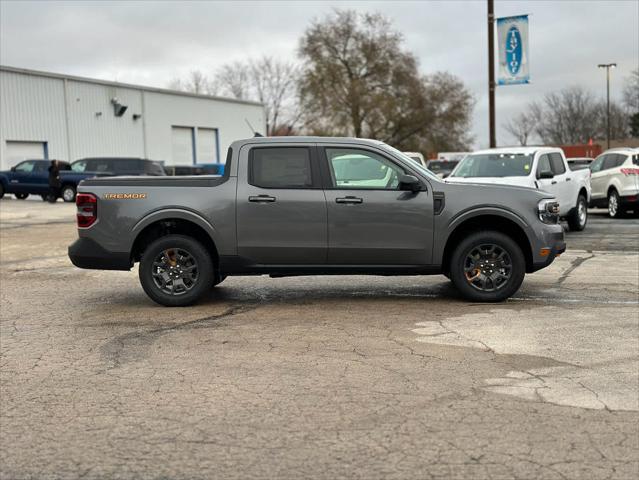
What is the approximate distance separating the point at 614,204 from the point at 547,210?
40.9ft

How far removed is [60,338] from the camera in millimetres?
6898

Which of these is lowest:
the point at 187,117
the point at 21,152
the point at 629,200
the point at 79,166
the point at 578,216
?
the point at 578,216

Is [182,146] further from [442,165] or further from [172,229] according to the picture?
[172,229]

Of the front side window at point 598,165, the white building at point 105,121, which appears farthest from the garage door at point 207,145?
the front side window at point 598,165

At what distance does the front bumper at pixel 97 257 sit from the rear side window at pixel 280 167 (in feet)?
5.49

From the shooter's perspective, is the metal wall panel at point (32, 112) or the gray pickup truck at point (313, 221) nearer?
the gray pickup truck at point (313, 221)

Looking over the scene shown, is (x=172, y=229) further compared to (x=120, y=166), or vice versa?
(x=120, y=166)

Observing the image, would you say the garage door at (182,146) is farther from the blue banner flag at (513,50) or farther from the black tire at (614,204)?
the black tire at (614,204)

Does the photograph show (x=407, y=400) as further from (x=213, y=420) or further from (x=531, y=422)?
(x=213, y=420)

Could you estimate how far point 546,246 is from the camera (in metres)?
8.25

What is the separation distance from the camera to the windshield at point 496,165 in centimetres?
1475

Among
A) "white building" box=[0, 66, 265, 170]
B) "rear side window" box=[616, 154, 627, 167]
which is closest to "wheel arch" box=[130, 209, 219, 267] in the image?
"rear side window" box=[616, 154, 627, 167]

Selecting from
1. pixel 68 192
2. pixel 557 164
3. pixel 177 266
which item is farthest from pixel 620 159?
pixel 68 192

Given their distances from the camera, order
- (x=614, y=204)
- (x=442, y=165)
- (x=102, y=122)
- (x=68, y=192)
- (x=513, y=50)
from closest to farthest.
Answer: (x=614, y=204), (x=513, y=50), (x=68, y=192), (x=442, y=165), (x=102, y=122)
